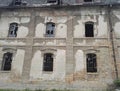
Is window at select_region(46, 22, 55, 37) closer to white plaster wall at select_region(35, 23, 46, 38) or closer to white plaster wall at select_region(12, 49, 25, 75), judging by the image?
white plaster wall at select_region(35, 23, 46, 38)

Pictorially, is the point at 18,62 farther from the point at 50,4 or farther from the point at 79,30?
the point at 50,4

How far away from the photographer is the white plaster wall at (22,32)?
2089 cm

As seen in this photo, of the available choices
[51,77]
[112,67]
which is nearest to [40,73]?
[51,77]

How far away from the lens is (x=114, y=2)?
69.7 feet

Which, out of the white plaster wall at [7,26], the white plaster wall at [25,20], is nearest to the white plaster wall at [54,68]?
the white plaster wall at [7,26]

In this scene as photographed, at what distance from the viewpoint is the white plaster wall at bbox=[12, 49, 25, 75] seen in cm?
1939

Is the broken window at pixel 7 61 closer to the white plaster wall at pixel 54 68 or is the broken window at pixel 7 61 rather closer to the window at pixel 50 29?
the white plaster wall at pixel 54 68

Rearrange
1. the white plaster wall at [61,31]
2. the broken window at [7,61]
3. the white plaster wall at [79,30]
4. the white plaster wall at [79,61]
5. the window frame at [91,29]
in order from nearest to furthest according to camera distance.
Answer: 1. the white plaster wall at [79,61]
2. the broken window at [7,61]
3. the white plaster wall at [79,30]
4. the white plaster wall at [61,31]
5. the window frame at [91,29]

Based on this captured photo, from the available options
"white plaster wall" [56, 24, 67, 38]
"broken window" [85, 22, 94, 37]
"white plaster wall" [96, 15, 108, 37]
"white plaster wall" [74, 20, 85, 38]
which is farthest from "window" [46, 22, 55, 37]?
"white plaster wall" [96, 15, 108, 37]

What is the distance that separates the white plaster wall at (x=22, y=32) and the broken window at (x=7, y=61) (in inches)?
80.5

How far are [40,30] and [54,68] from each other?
4.11 m

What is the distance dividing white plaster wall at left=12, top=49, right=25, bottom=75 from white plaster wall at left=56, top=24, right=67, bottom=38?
370 centimetres

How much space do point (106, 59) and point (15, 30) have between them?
916 cm

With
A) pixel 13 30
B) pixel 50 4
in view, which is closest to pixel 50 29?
pixel 50 4
